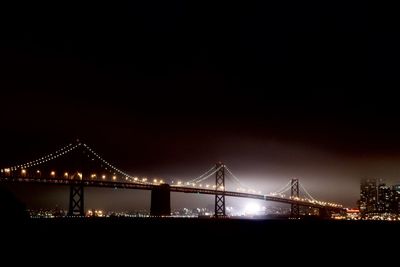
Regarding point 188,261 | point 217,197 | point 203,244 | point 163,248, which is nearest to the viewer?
point 188,261

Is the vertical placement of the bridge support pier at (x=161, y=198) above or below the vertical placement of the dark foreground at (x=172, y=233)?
above

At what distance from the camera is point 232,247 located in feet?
89.8

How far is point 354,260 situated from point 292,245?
7.01 m

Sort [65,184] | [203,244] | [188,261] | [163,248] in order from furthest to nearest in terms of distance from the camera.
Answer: [65,184], [203,244], [163,248], [188,261]

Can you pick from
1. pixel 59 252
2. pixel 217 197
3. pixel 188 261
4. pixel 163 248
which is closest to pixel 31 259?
pixel 59 252

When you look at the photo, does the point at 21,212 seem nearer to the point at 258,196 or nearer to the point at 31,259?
the point at 31,259

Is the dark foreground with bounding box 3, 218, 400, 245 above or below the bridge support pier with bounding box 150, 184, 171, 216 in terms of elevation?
below

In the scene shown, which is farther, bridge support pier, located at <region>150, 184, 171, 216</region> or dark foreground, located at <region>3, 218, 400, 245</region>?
bridge support pier, located at <region>150, 184, 171, 216</region>

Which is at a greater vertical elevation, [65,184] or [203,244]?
[65,184]

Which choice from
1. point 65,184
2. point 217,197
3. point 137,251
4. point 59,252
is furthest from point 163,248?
point 217,197

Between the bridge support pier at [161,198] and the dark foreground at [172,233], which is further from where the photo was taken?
the bridge support pier at [161,198]

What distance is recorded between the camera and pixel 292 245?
2934 cm

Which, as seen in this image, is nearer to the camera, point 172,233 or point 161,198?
point 172,233

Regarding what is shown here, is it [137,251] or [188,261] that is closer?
[188,261]
